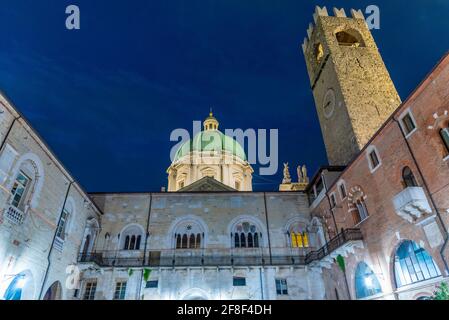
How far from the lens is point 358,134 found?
22.9m

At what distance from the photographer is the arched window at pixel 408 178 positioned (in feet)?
41.8

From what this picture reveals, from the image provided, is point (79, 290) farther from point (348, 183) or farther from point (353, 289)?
point (348, 183)

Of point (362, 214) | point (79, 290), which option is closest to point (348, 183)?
point (362, 214)

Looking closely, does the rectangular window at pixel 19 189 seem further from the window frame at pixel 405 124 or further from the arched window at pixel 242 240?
the window frame at pixel 405 124

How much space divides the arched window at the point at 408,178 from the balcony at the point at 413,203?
101cm

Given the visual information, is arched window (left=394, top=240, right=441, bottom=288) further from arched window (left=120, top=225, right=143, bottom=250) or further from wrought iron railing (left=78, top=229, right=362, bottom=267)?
arched window (left=120, top=225, right=143, bottom=250)

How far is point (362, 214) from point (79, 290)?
19.8 metres

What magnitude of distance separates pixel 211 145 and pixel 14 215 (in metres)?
29.9

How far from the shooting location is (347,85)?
25.5 metres

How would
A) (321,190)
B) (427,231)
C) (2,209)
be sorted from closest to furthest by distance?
(427,231) → (2,209) → (321,190)

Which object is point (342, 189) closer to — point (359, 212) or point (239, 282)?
point (359, 212)

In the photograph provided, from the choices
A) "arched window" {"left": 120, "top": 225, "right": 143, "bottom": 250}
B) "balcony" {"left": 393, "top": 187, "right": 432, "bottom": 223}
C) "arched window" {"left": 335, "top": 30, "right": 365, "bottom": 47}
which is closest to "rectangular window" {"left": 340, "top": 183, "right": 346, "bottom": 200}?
"balcony" {"left": 393, "top": 187, "right": 432, "bottom": 223}
